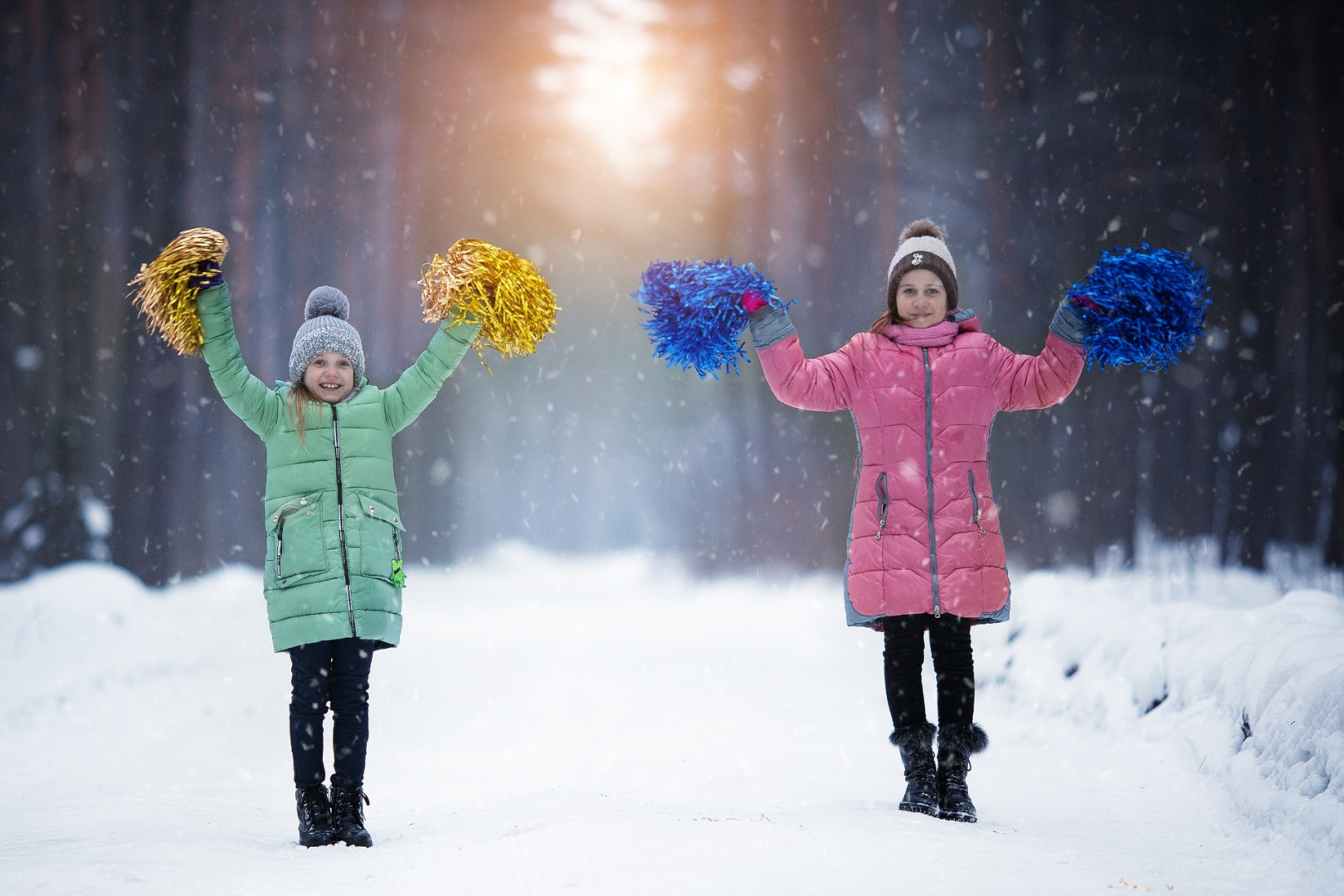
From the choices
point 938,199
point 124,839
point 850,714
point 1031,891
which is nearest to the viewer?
point 1031,891

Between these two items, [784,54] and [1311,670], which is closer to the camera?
[1311,670]

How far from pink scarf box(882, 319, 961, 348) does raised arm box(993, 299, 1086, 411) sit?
0.11 meters

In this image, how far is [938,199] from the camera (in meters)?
5.21

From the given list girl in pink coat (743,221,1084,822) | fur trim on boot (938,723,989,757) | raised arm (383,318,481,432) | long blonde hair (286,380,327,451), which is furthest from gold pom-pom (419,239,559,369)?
fur trim on boot (938,723,989,757)

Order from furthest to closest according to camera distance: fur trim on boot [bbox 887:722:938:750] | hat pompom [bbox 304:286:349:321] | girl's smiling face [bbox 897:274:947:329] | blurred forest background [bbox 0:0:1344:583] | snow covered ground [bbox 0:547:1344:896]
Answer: blurred forest background [bbox 0:0:1344:583]
hat pompom [bbox 304:286:349:321]
girl's smiling face [bbox 897:274:947:329]
fur trim on boot [bbox 887:722:938:750]
snow covered ground [bbox 0:547:1344:896]

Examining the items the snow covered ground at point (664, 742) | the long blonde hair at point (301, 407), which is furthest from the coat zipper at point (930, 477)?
the long blonde hair at point (301, 407)

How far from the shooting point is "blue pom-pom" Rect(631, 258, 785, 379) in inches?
94.8

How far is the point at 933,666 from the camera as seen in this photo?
2.40 metres

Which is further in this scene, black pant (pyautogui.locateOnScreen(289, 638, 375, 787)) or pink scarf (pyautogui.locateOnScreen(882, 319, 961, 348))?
pink scarf (pyautogui.locateOnScreen(882, 319, 961, 348))

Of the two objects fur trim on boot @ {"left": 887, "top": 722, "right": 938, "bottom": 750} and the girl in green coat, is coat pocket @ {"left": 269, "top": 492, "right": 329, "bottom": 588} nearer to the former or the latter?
the girl in green coat

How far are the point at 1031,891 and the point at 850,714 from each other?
2.66 meters

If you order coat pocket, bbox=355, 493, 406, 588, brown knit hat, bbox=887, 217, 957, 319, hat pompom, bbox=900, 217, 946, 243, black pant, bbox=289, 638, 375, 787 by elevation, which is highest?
hat pompom, bbox=900, 217, 946, 243

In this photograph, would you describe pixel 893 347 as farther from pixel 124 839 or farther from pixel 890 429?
pixel 124 839

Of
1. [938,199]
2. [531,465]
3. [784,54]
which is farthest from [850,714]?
[784,54]
